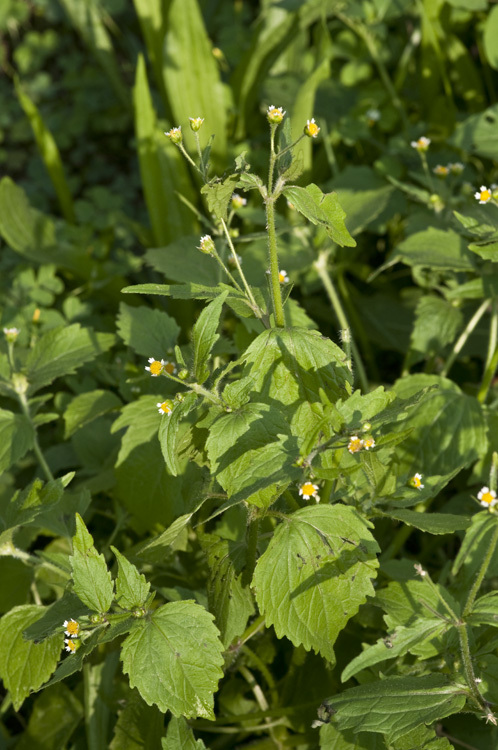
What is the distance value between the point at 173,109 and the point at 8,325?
103cm

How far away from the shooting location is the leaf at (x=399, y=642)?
126 cm

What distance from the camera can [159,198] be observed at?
259 cm

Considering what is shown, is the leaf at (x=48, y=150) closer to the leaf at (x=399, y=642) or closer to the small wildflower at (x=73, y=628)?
the small wildflower at (x=73, y=628)

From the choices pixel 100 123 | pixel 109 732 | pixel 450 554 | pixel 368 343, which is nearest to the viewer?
pixel 109 732

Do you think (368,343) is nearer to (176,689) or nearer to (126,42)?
(176,689)

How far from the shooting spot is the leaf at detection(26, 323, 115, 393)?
1.76m

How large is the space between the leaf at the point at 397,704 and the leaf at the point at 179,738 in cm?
27

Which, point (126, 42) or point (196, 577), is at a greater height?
point (126, 42)

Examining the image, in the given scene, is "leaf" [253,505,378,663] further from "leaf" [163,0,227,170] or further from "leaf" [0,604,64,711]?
"leaf" [163,0,227,170]

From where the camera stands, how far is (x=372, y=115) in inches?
100

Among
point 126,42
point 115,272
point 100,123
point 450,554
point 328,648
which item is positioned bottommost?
point 450,554

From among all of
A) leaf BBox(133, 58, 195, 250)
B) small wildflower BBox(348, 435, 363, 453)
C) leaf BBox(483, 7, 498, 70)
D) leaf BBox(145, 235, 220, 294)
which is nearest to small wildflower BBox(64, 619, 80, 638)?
small wildflower BBox(348, 435, 363, 453)

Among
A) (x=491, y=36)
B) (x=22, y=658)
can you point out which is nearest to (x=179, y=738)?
(x=22, y=658)

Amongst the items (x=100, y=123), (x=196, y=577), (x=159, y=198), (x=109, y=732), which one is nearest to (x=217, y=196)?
(x=196, y=577)
